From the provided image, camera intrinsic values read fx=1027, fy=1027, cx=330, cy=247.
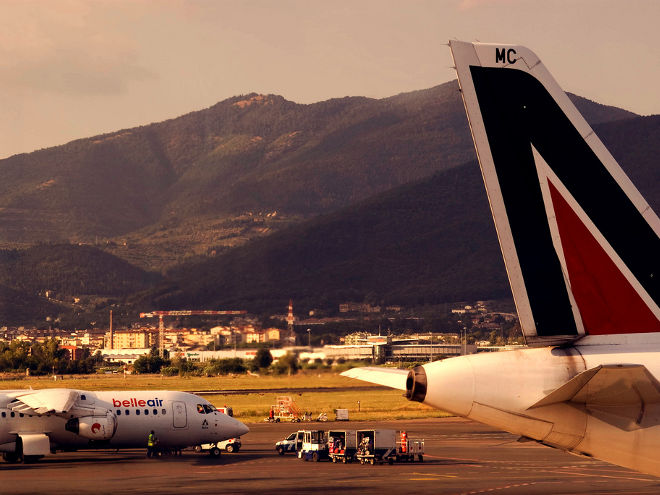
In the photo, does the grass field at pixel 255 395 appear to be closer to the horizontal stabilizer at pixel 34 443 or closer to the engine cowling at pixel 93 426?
the engine cowling at pixel 93 426

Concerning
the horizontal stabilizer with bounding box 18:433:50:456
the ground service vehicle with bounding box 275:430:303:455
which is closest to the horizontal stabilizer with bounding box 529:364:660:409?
the horizontal stabilizer with bounding box 18:433:50:456

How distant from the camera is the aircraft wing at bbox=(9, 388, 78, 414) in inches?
2250

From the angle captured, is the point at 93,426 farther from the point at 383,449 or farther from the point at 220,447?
the point at 383,449

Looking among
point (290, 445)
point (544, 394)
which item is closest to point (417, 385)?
point (544, 394)

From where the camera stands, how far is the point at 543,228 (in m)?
15.2

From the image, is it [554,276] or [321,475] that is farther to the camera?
[321,475]

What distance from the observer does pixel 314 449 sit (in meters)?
60.2

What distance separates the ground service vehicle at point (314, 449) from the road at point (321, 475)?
0.73 m

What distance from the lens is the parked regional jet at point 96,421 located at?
57844 mm

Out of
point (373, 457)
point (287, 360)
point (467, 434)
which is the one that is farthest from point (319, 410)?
point (287, 360)

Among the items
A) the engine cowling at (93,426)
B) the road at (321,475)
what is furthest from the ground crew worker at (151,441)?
the engine cowling at (93,426)

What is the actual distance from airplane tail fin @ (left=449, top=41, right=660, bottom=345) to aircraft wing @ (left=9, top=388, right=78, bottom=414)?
46.2m

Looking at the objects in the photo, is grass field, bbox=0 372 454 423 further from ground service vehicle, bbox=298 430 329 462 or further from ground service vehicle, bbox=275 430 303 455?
ground service vehicle, bbox=298 430 329 462

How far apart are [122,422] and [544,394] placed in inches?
1853
